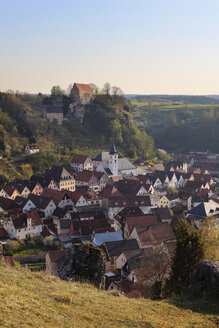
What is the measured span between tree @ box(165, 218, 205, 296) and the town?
5.11 m

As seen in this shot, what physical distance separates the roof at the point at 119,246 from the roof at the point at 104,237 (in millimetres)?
2066

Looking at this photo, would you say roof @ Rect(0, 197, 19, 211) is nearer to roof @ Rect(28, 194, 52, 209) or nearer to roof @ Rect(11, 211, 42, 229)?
roof @ Rect(28, 194, 52, 209)

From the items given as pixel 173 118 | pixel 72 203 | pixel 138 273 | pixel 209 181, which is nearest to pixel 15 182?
pixel 72 203

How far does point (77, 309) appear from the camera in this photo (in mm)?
11555

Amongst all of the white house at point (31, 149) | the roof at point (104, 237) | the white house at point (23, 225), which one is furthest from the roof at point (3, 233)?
the white house at point (31, 149)

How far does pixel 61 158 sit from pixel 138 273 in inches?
2021

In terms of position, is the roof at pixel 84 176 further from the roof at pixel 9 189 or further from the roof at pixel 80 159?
the roof at pixel 9 189

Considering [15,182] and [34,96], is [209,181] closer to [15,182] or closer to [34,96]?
[15,182]

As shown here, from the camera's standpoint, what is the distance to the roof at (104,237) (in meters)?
35.3

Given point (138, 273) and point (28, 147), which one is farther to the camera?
point (28, 147)

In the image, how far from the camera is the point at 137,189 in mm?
56719

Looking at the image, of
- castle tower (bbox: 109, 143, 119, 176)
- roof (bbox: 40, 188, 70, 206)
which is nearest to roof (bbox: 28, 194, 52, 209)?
roof (bbox: 40, 188, 70, 206)

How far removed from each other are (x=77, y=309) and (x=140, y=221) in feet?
93.5

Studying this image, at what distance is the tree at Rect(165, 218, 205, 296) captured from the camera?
19.1 meters
